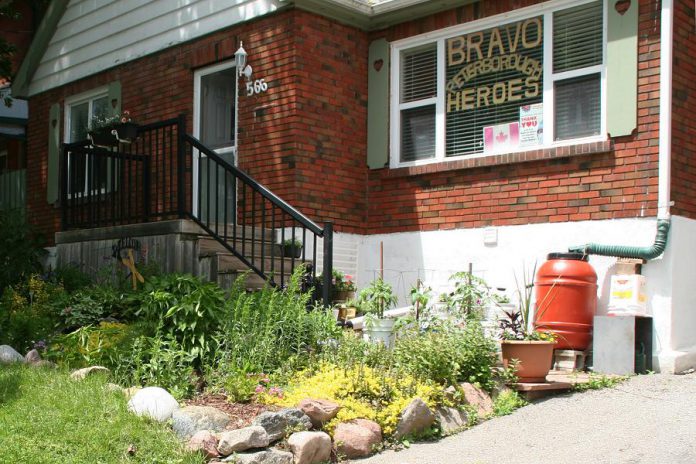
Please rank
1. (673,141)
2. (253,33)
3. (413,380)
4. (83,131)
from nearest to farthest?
(413,380), (673,141), (253,33), (83,131)

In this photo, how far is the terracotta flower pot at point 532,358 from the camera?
6660 mm

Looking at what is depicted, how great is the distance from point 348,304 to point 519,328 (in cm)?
221

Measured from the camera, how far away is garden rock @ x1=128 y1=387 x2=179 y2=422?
552 cm

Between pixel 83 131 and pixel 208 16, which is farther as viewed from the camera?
pixel 83 131

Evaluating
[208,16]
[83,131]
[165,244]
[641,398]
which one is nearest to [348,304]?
[165,244]

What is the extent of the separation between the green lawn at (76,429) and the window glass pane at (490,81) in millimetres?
5023

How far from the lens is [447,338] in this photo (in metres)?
6.62

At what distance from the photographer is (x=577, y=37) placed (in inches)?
341

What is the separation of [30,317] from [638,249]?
550 cm

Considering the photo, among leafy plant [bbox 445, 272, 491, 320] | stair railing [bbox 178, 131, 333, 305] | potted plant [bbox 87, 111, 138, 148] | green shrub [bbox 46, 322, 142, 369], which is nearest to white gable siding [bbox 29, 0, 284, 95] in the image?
potted plant [bbox 87, 111, 138, 148]

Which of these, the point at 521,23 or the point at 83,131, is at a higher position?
the point at 521,23

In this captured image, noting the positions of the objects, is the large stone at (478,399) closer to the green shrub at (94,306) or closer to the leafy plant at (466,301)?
the leafy plant at (466,301)

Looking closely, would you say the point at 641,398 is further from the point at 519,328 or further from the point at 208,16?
the point at 208,16

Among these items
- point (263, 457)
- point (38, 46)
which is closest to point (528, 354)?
point (263, 457)
